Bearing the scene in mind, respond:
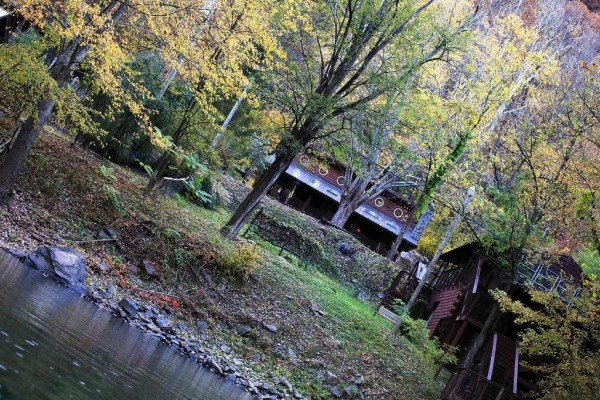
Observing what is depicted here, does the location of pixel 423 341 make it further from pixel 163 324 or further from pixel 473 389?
pixel 163 324

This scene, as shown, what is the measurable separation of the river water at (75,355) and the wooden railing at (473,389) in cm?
801

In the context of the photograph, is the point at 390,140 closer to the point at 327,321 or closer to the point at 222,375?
the point at 327,321

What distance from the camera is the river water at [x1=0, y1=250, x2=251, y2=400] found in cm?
768

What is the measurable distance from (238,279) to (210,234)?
3.00 metres

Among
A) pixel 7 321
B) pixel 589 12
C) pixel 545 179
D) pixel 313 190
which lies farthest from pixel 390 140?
pixel 589 12

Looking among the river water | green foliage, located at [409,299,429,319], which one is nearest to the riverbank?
the river water

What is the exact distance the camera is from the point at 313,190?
164 feet

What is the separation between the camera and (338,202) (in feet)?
162

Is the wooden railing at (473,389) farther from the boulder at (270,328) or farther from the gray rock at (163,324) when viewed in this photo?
the gray rock at (163,324)

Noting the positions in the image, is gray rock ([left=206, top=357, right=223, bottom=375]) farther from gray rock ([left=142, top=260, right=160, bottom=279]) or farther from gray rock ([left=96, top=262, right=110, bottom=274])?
gray rock ([left=96, top=262, right=110, bottom=274])

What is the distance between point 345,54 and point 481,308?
13.7m

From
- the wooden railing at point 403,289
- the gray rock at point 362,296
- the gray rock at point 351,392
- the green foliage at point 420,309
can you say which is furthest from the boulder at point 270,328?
the green foliage at point 420,309

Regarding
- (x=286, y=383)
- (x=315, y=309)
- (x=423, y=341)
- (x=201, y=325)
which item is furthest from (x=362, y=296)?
(x=201, y=325)

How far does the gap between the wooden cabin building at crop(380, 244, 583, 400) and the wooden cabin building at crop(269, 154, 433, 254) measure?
12417 millimetres
